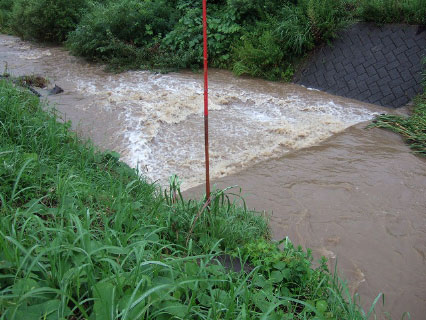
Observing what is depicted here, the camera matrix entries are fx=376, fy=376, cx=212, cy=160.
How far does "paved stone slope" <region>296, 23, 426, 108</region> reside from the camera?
313 inches

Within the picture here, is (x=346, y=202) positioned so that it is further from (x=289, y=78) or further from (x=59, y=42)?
(x=59, y=42)

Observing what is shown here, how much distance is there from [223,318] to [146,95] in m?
7.24

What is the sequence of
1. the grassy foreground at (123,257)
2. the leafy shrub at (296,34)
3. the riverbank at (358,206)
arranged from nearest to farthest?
the grassy foreground at (123,257), the riverbank at (358,206), the leafy shrub at (296,34)

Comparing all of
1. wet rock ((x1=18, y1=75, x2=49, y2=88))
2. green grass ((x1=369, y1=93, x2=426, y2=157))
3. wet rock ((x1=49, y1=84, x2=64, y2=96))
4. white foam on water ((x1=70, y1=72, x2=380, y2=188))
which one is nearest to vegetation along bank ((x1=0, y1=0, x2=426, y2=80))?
white foam on water ((x1=70, y1=72, x2=380, y2=188))

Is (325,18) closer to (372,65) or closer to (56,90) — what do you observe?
(372,65)

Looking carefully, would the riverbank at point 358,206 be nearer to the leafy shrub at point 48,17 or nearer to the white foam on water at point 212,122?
the white foam on water at point 212,122

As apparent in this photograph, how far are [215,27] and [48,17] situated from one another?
602 centimetres

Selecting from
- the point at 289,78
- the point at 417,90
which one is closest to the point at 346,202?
the point at 417,90

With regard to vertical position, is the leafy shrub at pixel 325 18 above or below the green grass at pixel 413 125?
above

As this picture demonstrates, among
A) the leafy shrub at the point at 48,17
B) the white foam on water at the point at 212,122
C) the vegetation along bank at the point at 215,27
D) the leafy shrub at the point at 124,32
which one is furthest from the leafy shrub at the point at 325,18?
the leafy shrub at the point at 48,17

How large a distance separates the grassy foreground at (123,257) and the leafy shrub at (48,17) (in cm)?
1003

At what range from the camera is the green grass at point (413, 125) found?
6117mm

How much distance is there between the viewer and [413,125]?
6594 millimetres

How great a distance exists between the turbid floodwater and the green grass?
0.18 meters
